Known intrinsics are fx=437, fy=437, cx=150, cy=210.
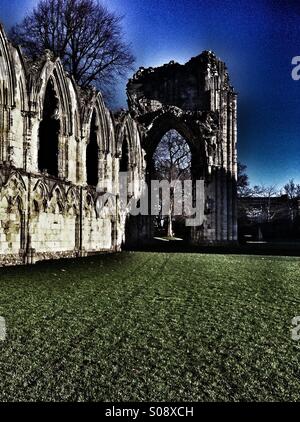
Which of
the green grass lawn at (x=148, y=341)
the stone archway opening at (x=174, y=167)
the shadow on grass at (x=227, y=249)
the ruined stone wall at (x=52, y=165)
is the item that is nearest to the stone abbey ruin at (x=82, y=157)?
the ruined stone wall at (x=52, y=165)

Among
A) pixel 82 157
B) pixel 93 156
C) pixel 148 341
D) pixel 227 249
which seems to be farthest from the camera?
pixel 227 249

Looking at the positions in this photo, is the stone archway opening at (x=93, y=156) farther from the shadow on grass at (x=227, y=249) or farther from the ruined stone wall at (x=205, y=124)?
the ruined stone wall at (x=205, y=124)

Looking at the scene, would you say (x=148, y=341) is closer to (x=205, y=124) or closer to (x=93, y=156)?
(x=93, y=156)

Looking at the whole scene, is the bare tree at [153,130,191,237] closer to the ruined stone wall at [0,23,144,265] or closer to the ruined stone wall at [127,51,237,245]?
the ruined stone wall at [127,51,237,245]

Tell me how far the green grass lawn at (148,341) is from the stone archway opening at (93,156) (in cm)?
747

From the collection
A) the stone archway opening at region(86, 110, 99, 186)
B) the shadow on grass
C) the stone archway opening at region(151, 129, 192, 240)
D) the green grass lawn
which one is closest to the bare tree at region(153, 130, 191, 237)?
the stone archway opening at region(151, 129, 192, 240)

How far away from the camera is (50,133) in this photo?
458 inches

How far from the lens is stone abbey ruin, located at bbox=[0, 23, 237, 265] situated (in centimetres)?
913

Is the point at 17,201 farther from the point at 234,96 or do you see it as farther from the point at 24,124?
the point at 234,96

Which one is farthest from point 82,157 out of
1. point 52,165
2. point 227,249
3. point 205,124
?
point 205,124

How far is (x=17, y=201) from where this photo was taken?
9062mm

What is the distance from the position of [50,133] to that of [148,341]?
9292 mm

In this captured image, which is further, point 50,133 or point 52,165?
point 50,133

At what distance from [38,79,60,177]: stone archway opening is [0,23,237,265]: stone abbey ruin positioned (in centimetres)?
3
